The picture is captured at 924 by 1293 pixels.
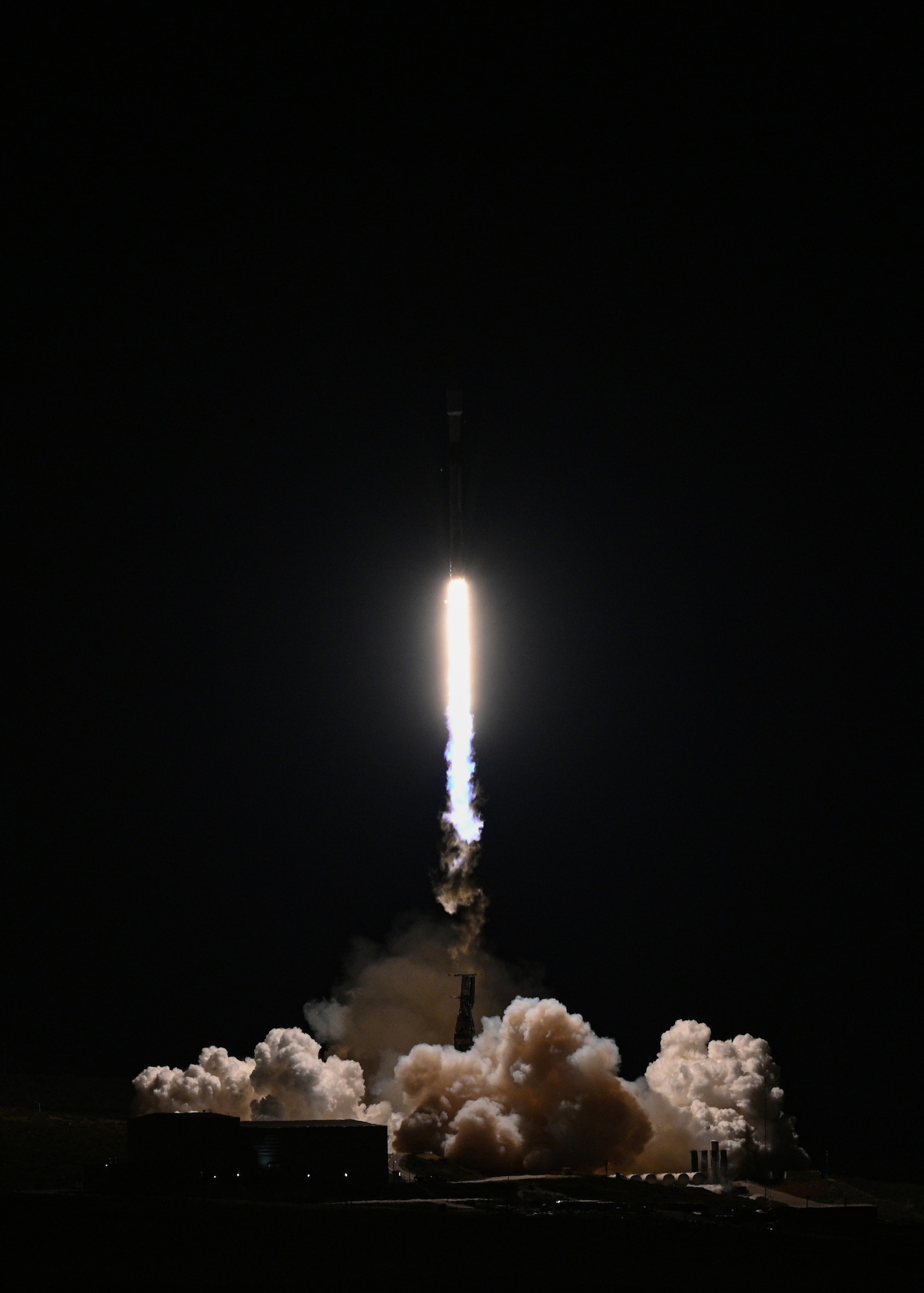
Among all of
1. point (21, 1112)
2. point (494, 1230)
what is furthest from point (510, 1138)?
point (21, 1112)

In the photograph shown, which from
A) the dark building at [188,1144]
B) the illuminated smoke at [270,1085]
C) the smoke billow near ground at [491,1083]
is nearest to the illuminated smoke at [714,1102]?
the smoke billow near ground at [491,1083]

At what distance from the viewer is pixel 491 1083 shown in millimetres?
106188

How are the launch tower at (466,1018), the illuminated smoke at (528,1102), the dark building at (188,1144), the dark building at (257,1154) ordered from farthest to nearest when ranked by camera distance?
the launch tower at (466,1018)
the illuminated smoke at (528,1102)
the dark building at (188,1144)
the dark building at (257,1154)

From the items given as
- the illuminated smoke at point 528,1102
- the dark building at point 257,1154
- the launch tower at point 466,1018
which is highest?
the launch tower at point 466,1018

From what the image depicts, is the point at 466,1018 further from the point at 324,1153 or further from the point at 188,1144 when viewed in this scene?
the point at 188,1144

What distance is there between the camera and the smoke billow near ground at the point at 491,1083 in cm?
10381

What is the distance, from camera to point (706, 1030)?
11600cm

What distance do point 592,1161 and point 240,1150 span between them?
61.4 feet

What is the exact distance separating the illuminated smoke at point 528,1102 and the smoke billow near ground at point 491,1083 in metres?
0.07

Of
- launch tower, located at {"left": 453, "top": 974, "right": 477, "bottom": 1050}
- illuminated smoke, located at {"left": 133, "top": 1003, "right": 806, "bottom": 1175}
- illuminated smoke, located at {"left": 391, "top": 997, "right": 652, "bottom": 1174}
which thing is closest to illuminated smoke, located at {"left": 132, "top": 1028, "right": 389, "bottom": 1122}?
illuminated smoke, located at {"left": 133, "top": 1003, "right": 806, "bottom": 1175}

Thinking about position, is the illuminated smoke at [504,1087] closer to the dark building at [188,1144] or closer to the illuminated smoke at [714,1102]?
the illuminated smoke at [714,1102]

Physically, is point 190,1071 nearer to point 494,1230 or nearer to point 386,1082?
point 386,1082

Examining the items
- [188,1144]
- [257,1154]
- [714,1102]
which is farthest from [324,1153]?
[714,1102]

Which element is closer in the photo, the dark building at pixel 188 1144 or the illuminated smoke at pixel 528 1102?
the dark building at pixel 188 1144
